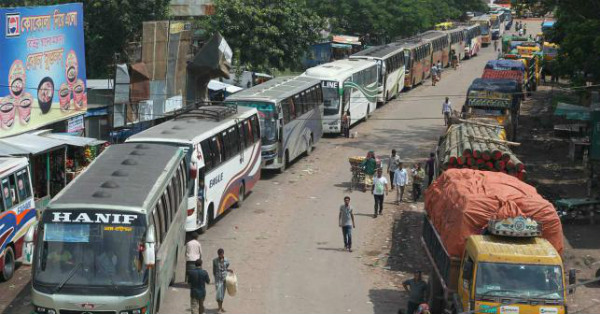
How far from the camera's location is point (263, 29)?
4628cm

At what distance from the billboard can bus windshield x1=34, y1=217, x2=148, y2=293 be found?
1262cm

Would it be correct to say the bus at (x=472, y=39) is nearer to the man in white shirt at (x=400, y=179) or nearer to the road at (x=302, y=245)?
the road at (x=302, y=245)

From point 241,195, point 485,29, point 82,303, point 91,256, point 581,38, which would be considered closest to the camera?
point 82,303

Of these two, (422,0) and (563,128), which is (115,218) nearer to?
(563,128)

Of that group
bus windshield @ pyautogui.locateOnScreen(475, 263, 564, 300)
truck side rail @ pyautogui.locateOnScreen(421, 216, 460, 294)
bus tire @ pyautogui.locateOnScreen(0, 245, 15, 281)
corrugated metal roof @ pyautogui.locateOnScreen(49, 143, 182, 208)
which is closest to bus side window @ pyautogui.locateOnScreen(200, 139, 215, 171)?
corrugated metal roof @ pyautogui.locateOnScreen(49, 143, 182, 208)

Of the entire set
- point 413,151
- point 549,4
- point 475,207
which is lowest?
point 413,151

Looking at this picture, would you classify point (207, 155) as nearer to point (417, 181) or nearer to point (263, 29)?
point (417, 181)

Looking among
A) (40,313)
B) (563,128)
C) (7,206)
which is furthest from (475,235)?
(563,128)

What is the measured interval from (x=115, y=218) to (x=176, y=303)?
385 cm

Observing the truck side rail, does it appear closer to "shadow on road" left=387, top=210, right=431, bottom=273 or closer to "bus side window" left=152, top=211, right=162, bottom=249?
"shadow on road" left=387, top=210, right=431, bottom=273

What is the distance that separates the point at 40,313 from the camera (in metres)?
14.0

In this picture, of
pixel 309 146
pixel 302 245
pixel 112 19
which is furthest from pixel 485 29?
pixel 302 245

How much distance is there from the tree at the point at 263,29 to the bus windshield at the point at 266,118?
16735mm

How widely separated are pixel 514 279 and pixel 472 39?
2475 inches
